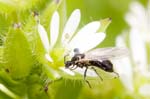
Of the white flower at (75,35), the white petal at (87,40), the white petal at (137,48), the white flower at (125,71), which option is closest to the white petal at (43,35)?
the white flower at (75,35)

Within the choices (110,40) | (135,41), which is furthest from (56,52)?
(110,40)

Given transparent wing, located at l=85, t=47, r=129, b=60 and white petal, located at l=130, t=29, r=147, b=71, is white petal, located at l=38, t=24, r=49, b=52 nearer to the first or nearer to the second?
transparent wing, located at l=85, t=47, r=129, b=60

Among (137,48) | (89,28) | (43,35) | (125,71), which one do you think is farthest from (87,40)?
(137,48)

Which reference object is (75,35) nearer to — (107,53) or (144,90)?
(107,53)

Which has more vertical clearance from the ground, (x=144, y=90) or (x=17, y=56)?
(x=17, y=56)

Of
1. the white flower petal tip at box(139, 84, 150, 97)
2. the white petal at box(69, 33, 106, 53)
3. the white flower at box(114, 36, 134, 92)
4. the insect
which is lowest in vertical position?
the white flower petal tip at box(139, 84, 150, 97)

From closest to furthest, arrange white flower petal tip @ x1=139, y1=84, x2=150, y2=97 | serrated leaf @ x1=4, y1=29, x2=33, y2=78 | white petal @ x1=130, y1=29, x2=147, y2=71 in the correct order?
serrated leaf @ x1=4, y1=29, x2=33, y2=78 → white flower petal tip @ x1=139, y1=84, x2=150, y2=97 → white petal @ x1=130, y1=29, x2=147, y2=71

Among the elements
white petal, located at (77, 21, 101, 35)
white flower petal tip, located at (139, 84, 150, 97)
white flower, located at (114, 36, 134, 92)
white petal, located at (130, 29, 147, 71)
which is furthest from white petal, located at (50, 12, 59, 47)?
white petal, located at (130, 29, 147, 71)

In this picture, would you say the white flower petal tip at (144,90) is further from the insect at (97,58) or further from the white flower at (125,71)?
the insect at (97,58)
